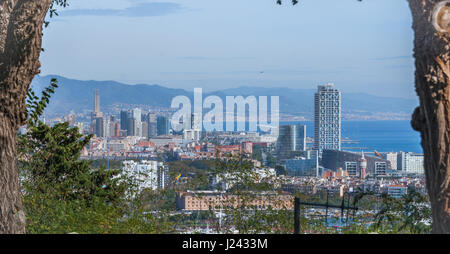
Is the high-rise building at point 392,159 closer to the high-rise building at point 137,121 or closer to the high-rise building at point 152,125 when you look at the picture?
the high-rise building at point 152,125

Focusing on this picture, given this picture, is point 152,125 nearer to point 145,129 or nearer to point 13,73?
point 145,129

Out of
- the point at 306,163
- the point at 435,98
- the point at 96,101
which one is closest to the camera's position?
the point at 435,98

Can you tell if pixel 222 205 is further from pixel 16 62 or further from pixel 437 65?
pixel 437 65

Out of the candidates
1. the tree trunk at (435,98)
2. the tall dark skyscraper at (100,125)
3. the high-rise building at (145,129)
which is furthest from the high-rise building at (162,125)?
the tree trunk at (435,98)

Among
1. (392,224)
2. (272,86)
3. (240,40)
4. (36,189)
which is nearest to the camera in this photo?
(392,224)

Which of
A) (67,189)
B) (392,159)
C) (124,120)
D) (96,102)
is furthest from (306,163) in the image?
(96,102)
